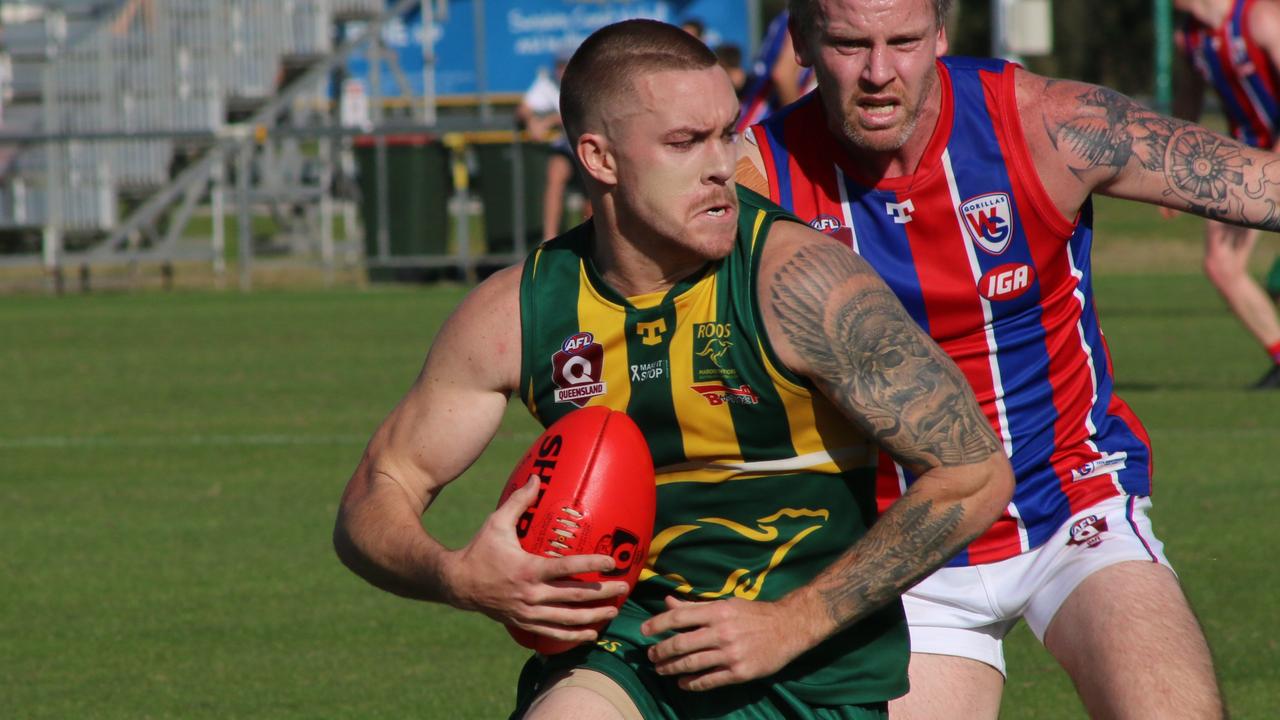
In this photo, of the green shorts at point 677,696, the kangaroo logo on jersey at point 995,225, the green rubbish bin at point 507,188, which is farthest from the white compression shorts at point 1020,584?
the green rubbish bin at point 507,188

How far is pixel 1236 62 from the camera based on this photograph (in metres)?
10.9

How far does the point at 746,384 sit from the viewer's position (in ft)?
11.9

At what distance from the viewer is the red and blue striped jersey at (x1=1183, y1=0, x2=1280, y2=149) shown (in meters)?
10.8

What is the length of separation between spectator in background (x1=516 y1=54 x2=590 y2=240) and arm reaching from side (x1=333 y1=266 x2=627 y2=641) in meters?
13.5

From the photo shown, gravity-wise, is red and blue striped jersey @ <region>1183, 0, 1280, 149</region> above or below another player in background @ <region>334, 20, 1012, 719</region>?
above

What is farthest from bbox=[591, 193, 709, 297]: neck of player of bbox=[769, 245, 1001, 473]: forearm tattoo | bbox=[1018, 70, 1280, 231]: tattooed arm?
bbox=[1018, 70, 1280, 231]: tattooed arm

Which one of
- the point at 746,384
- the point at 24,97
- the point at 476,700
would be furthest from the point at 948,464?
the point at 24,97

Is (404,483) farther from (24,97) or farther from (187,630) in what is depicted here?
(24,97)

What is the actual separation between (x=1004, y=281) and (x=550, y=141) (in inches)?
677

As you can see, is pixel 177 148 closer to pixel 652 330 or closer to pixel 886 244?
pixel 886 244

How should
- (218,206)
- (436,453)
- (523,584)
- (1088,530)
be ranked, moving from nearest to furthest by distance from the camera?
(523,584)
(436,453)
(1088,530)
(218,206)

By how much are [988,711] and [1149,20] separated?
2202 inches

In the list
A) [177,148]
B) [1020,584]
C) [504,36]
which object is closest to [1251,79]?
[1020,584]

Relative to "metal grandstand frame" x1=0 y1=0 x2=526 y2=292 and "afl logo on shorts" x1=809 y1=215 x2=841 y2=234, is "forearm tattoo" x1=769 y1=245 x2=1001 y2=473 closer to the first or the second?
"afl logo on shorts" x1=809 y1=215 x2=841 y2=234
